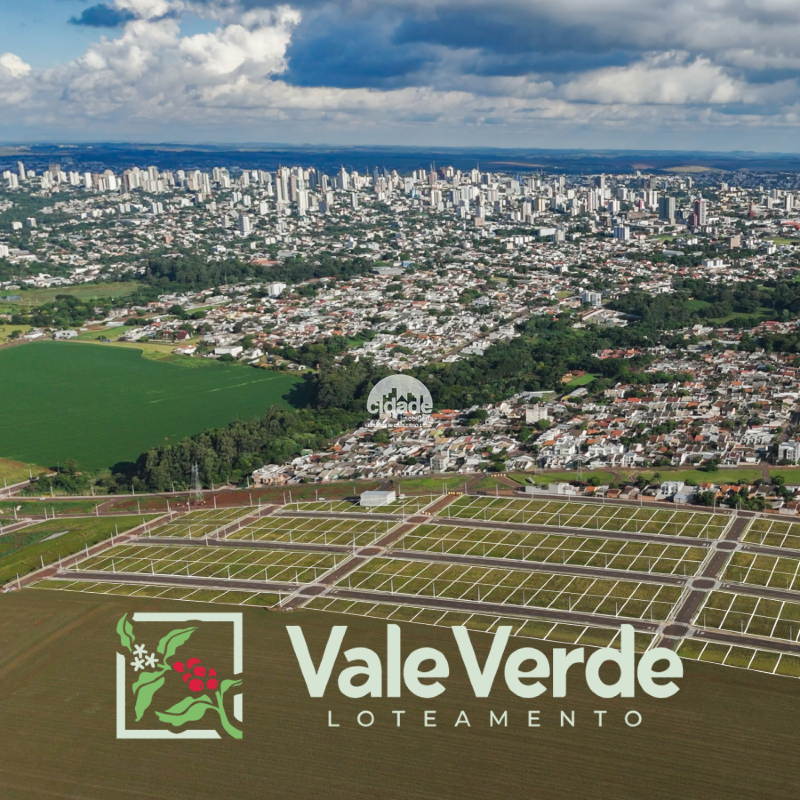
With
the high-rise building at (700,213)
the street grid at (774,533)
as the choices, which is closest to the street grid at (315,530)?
the street grid at (774,533)

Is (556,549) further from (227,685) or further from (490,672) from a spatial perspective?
(227,685)

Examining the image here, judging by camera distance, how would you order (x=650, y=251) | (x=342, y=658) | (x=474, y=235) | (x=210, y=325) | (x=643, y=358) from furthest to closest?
1. (x=474, y=235)
2. (x=650, y=251)
3. (x=210, y=325)
4. (x=643, y=358)
5. (x=342, y=658)

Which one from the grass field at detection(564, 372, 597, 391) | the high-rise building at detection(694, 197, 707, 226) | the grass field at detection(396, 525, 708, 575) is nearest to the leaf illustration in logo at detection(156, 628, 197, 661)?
the grass field at detection(396, 525, 708, 575)

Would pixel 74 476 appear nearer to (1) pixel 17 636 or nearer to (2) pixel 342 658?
(1) pixel 17 636

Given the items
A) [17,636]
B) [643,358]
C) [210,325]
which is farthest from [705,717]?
[210,325]

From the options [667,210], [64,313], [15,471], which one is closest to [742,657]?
[15,471]
